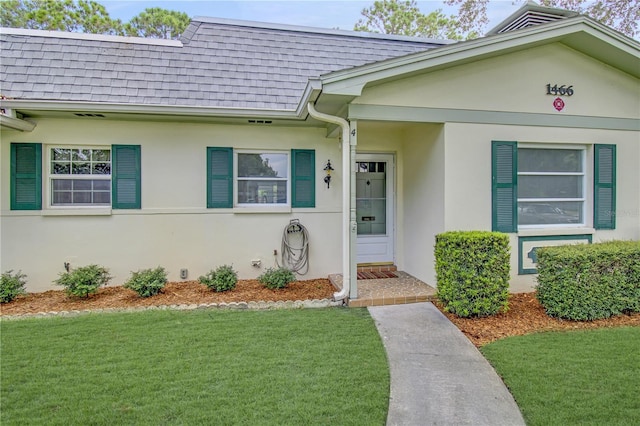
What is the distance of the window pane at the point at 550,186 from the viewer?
5684 millimetres

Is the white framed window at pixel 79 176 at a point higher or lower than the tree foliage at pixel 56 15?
lower

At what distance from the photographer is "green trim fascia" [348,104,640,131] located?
5.00 meters

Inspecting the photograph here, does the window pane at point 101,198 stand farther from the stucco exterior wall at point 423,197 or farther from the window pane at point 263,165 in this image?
the stucco exterior wall at point 423,197

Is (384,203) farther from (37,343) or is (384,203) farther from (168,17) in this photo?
(168,17)

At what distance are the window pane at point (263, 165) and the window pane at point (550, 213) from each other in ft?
13.7

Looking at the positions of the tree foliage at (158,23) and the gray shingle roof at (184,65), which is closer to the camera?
the gray shingle roof at (184,65)

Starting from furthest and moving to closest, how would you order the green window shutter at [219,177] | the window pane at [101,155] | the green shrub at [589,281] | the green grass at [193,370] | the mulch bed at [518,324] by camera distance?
1. the green window shutter at [219,177]
2. the window pane at [101,155]
3. the green shrub at [589,281]
4. the mulch bed at [518,324]
5. the green grass at [193,370]

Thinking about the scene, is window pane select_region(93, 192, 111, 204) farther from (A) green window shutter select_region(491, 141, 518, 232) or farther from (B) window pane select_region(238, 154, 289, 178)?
(A) green window shutter select_region(491, 141, 518, 232)

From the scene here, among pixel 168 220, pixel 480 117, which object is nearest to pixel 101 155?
pixel 168 220

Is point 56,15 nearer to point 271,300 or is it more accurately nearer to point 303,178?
point 303,178

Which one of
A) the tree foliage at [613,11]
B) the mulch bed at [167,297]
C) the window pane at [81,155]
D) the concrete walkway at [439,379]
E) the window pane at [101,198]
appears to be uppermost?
the tree foliage at [613,11]

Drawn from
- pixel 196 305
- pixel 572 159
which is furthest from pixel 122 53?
pixel 572 159

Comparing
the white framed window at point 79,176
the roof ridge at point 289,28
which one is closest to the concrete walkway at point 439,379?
the white framed window at point 79,176

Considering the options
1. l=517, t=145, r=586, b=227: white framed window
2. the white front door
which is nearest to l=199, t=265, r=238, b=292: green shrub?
the white front door
